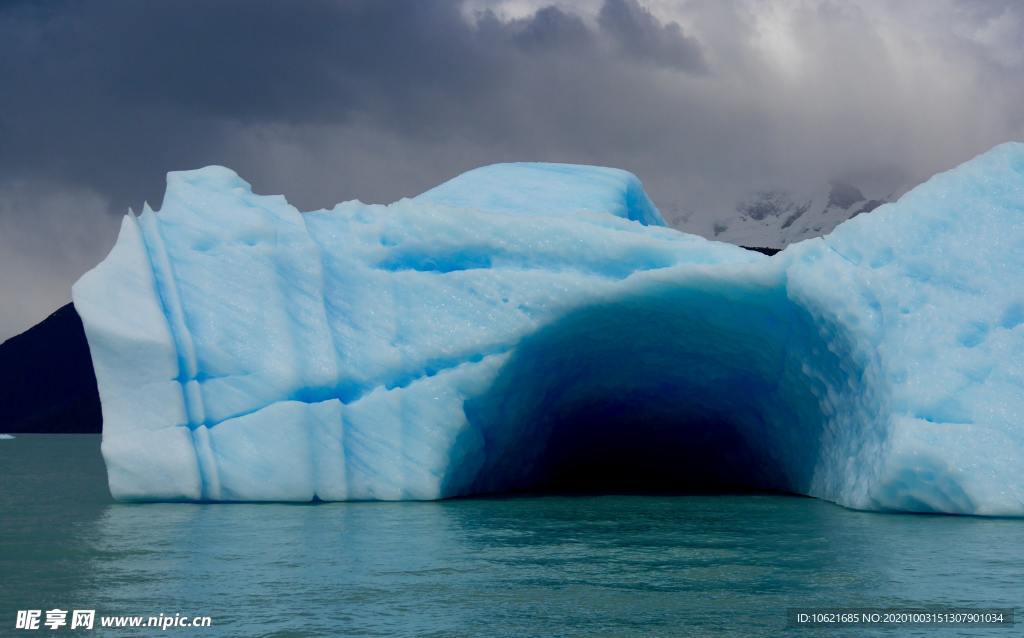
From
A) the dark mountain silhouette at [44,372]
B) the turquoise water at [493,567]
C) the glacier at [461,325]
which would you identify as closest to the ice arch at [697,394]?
the glacier at [461,325]

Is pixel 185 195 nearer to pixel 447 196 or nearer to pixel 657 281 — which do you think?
pixel 447 196

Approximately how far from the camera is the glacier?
29.2 feet

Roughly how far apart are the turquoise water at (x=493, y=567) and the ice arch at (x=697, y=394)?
130 cm

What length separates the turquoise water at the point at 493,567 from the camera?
4.62 m

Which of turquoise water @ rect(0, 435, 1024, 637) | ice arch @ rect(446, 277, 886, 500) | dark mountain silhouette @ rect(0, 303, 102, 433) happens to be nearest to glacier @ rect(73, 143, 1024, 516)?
ice arch @ rect(446, 277, 886, 500)

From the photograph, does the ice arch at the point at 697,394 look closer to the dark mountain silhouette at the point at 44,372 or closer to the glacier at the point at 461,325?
the glacier at the point at 461,325

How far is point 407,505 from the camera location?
31.6ft

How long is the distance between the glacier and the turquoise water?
0.54 m

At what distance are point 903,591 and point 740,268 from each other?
4.81 m

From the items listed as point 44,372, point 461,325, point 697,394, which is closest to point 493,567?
point 461,325

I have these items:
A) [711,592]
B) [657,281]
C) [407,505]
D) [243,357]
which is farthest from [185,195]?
[711,592]

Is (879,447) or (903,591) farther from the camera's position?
(879,447)

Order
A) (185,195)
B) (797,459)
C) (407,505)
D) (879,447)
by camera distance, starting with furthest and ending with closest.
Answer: (797,459) < (185,195) < (407,505) < (879,447)

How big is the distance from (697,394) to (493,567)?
25.4 feet
